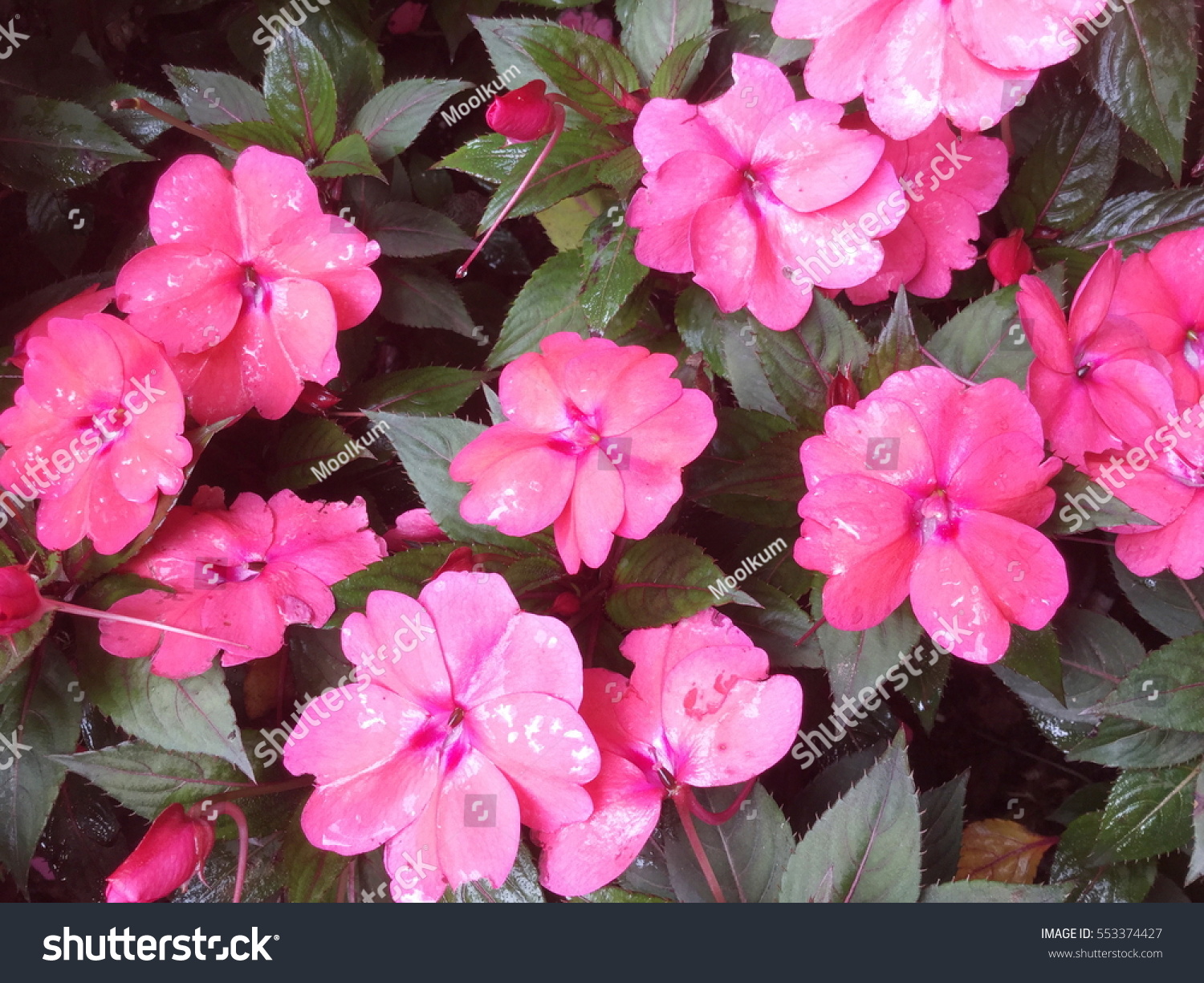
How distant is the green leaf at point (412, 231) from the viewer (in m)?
1.09

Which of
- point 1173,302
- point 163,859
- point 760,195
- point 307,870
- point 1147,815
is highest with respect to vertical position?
point 760,195

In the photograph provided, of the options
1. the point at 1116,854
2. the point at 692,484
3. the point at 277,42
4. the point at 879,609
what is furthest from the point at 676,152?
the point at 1116,854

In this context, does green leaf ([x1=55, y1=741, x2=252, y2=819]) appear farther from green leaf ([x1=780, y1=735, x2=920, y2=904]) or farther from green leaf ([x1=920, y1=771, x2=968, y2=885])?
green leaf ([x1=920, y1=771, x2=968, y2=885])

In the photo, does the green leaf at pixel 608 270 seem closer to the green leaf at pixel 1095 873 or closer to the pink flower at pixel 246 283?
the pink flower at pixel 246 283

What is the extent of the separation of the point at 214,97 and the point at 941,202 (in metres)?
0.86

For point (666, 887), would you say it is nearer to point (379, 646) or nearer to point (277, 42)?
point (379, 646)

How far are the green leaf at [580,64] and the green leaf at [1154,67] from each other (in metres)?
0.47

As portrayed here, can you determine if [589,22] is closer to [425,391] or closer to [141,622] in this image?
[425,391]

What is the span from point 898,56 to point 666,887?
2.62 feet

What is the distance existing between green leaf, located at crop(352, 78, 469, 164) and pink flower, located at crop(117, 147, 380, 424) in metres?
0.21

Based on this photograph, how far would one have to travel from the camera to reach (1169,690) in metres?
0.88

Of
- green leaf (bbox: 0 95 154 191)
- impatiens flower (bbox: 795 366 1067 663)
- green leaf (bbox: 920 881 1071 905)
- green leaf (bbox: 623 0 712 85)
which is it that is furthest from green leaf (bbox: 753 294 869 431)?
green leaf (bbox: 0 95 154 191)

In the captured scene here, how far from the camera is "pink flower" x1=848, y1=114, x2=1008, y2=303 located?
932mm

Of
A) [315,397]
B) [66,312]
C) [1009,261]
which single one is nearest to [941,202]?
[1009,261]
